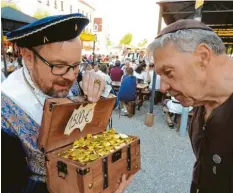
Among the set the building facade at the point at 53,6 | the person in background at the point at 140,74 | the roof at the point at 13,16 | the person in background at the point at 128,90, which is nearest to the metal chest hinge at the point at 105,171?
the person in background at the point at 128,90

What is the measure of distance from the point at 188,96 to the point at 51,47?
2.70 feet

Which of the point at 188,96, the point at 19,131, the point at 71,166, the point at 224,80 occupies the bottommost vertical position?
the point at 71,166

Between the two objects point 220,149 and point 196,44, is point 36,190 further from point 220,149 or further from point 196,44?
point 196,44

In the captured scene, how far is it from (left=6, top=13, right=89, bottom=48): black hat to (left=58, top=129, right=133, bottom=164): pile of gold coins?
60 cm

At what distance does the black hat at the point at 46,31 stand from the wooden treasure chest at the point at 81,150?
0.34 m

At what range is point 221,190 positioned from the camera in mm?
1199

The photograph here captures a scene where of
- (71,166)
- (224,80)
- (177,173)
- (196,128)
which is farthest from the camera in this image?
(177,173)

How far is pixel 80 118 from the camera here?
50.4 inches

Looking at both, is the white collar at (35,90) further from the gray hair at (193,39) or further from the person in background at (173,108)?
the person in background at (173,108)

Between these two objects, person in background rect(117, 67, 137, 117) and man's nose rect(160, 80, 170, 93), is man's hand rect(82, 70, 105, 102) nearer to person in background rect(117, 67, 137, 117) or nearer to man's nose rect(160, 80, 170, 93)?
man's nose rect(160, 80, 170, 93)

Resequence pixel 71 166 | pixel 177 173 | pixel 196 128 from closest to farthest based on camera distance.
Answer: pixel 71 166
pixel 196 128
pixel 177 173

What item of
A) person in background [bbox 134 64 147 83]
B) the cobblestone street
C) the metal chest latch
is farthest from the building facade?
the metal chest latch

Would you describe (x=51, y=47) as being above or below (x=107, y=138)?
above

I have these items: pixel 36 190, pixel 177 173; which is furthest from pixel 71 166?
pixel 177 173
